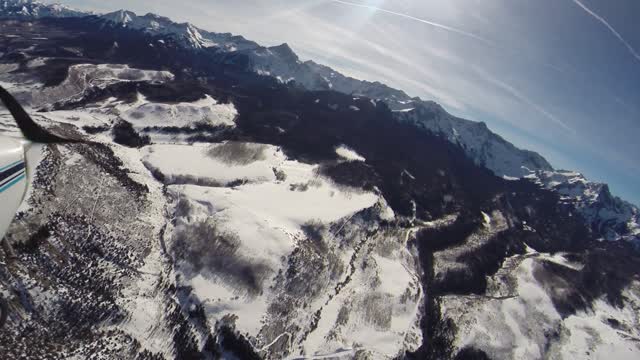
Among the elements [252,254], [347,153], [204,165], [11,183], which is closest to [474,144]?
[347,153]

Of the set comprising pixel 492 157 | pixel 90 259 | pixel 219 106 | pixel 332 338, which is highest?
pixel 90 259

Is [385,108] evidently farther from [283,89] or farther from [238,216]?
[238,216]

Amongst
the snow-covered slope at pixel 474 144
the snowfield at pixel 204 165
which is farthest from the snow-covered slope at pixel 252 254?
the snow-covered slope at pixel 474 144

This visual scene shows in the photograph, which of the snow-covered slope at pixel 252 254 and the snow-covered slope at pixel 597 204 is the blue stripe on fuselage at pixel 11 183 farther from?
the snow-covered slope at pixel 597 204

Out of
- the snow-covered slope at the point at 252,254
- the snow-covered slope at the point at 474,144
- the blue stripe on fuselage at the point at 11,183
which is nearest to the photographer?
the blue stripe on fuselage at the point at 11,183

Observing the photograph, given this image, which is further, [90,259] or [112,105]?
[112,105]

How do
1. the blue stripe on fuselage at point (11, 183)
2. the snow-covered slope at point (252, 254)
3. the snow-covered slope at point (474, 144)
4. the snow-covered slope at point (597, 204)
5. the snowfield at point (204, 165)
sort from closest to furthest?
the blue stripe on fuselage at point (11, 183) → the snow-covered slope at point (252, 254) → the snowfield at point (204, 165) → the snow-covered slope at point (597, 204) → the snow-covered slope at point (474, 144)

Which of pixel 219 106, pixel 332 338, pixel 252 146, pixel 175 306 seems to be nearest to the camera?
pixel 175 306

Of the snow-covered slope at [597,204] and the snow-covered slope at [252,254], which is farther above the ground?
the snow-covered slope at [252,254]

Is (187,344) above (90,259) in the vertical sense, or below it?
below

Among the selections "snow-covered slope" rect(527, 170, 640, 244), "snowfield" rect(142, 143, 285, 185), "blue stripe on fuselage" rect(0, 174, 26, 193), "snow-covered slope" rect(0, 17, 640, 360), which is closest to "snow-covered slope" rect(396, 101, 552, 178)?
"snow-covered slope" rect(527, 170, 640, 244)

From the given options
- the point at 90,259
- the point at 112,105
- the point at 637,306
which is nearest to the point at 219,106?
the point at 112,105
